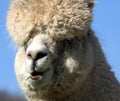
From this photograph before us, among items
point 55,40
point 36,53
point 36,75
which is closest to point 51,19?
point 55,40

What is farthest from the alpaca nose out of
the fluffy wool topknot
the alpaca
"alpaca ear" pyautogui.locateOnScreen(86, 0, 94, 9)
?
"alpaca ear" pyautogui.locateOnScreen(86, 0, 94, 9)

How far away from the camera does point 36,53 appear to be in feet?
15.6

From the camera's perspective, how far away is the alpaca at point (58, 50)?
4961mm

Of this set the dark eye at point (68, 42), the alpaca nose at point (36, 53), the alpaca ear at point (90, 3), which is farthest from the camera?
the alpaca ear at point (90, 3)

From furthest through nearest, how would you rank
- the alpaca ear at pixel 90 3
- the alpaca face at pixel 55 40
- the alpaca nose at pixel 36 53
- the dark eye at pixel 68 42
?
the alpaca ear at pixel 90 3
the dark eye at pixel 68 42
the alpaca face at pixel 55 40
the alpaca nose at pixel 36 53

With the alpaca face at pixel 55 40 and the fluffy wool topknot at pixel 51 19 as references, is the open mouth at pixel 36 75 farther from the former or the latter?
the fluffy wool topknot at pixel 51 19

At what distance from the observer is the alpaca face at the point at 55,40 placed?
16.2 ft

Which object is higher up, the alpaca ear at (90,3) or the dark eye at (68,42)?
the alpaca ear at (90,3)

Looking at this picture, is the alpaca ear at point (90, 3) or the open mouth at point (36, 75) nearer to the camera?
the open mouth at point (36, 75)

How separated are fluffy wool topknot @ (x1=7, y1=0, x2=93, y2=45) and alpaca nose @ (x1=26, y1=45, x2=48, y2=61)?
0.24m

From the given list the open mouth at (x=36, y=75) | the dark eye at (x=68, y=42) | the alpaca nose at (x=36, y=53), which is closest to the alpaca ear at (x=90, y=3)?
the dark eye at (x=68, y=42)

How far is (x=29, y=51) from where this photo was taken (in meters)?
4.78

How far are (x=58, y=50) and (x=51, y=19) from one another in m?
0.29

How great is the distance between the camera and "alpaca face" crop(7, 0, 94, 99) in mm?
4949
